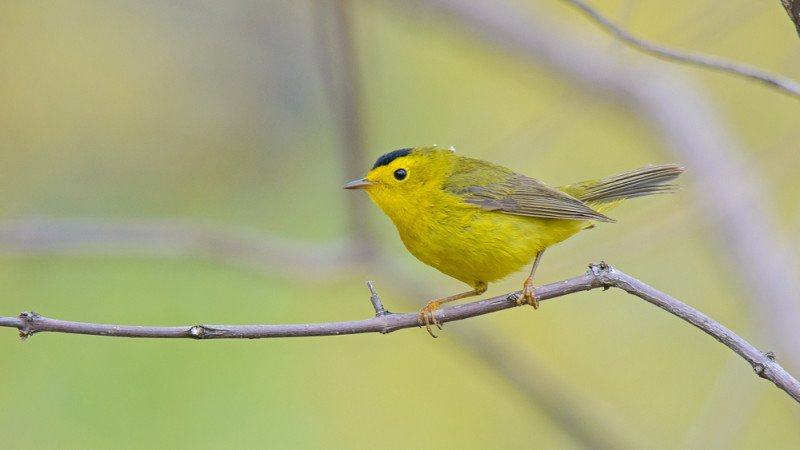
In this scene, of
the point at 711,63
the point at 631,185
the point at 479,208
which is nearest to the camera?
the point at 711,63

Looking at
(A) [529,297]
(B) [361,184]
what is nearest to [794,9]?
(A) [529,297]

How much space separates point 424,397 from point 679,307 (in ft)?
16.7

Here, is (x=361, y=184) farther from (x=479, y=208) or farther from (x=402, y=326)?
(x=402, y=326)

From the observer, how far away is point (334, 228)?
26.9 ft

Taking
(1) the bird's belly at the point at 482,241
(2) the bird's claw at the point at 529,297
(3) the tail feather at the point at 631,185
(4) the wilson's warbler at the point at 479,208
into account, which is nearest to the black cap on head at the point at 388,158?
(4) the wilson's warbler at the point at 479,208

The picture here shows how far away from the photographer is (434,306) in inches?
153

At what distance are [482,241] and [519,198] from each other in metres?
0.40

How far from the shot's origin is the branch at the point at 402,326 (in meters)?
2.41

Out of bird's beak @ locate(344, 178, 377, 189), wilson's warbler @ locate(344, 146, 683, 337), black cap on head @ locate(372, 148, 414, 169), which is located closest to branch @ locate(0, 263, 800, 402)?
wilson's warbler @ locate(344, 146, 683, 337)

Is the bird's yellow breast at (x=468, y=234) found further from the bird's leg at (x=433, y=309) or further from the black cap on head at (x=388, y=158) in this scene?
the black cap on head at (x=388, y=158)

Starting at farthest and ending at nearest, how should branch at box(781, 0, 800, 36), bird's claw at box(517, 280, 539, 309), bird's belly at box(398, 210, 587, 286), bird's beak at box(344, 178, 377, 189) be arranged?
bird's beak at box(344, 178, 377, 189)
bird's belly at box(398, 210, 587, 286)
bird's claw at box(517, 280, 539, 309)
branch at box(781, 0, 800, 36)

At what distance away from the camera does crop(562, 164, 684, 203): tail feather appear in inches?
167

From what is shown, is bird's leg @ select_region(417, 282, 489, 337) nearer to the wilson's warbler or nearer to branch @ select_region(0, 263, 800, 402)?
the wilson's warbler

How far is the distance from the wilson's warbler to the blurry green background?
1.15 metres
